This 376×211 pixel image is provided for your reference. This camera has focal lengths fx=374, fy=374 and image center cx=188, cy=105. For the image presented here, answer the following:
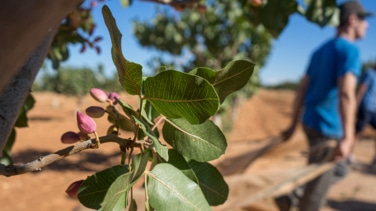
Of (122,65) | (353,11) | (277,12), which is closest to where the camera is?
(122,65)

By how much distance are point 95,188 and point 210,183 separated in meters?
0.25

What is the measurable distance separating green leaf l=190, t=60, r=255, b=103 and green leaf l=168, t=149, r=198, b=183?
0.48ft

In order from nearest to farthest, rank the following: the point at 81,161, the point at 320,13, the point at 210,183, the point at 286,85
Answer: the point at 210,183 < the point at 320,13 < the point at 81,161 < the point at 286,85

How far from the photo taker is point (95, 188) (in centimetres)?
67

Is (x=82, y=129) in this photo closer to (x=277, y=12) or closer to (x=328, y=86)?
(x=277, y=12)

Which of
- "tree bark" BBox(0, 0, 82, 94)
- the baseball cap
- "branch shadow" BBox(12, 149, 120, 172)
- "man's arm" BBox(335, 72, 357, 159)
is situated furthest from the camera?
"branch shadow" BBox(12, 149, 120, 172)

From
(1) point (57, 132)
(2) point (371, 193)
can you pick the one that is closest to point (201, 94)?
(2) point (371, 193)

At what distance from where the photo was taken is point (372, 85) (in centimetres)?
509

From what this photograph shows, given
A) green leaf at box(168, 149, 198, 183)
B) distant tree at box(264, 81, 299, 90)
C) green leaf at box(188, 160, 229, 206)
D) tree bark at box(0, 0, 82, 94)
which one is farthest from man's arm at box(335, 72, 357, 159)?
distant tree at box(264, 81, 299, 90)

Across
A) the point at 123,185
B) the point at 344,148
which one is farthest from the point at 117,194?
the point at 344,148

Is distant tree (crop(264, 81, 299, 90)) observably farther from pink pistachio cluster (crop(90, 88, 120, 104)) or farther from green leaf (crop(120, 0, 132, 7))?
pink pistachio cluster (crop(90, 88, 120, 104))

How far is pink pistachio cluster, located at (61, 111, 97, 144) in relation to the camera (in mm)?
672

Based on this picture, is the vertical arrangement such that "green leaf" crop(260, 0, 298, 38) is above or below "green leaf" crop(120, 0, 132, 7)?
below

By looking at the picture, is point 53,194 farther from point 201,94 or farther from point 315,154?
point 201,94
